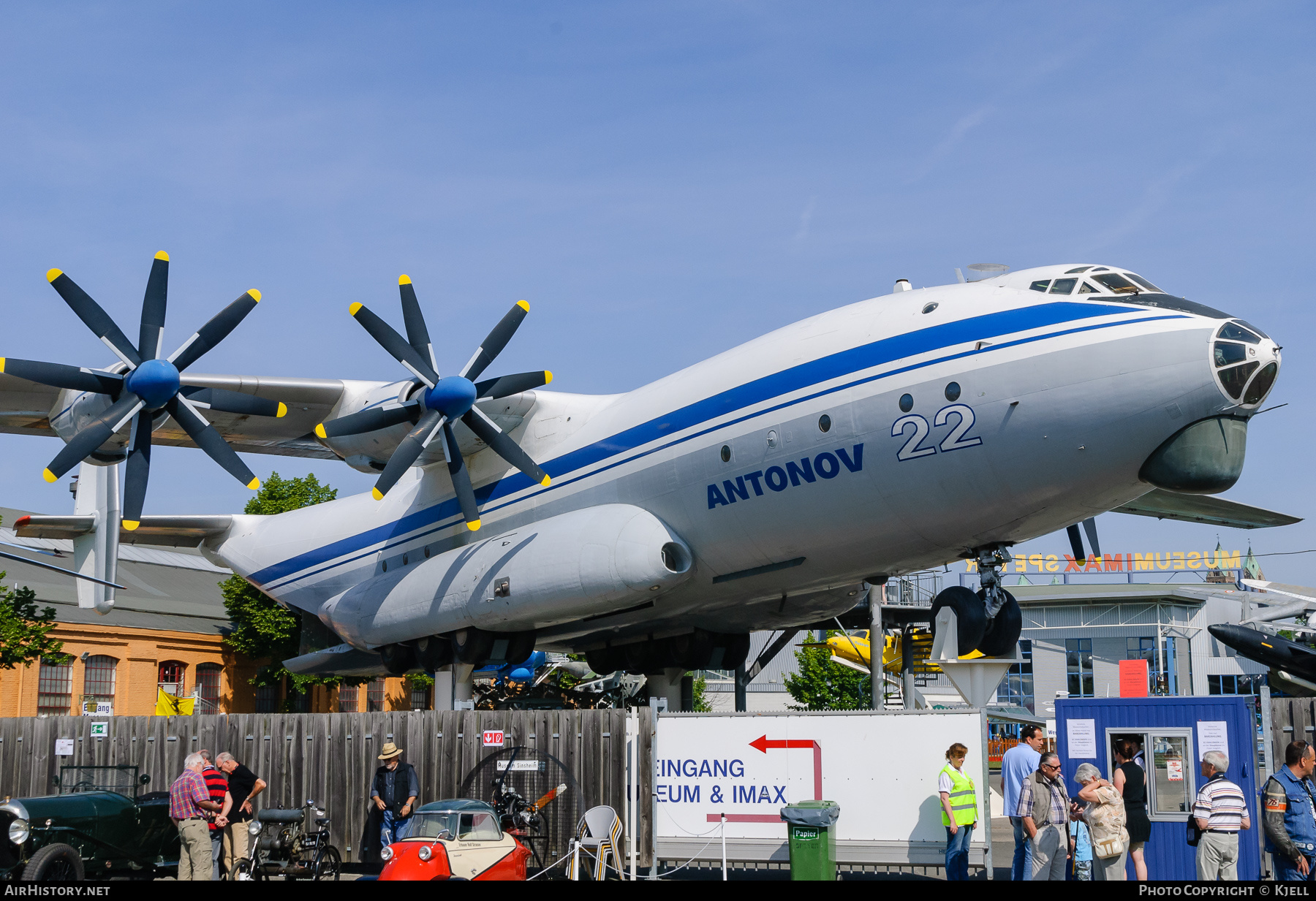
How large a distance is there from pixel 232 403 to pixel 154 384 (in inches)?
45.0

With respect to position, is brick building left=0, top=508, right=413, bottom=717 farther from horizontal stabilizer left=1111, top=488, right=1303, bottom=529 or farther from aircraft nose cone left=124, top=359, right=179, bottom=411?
horizontal stabilizer left=1111, top=488, right=1303, bottom=529

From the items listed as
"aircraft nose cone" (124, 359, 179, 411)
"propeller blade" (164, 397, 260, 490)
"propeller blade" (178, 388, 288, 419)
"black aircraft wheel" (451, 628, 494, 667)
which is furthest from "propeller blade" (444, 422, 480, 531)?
"aircraft nose cone" (124, 359, 179, 411)

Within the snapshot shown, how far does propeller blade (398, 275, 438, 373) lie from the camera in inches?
691

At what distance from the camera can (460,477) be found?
1725 cm

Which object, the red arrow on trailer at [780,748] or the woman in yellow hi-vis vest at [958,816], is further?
the red arrow on trailer at [780,748]

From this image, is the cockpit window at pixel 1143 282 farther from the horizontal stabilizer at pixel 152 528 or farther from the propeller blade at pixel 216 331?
the horizontal stabilizer at pixel 152 528

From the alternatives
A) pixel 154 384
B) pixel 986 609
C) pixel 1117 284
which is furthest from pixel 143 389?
pixel 1117 284

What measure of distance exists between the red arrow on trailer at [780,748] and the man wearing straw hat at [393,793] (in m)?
3.48

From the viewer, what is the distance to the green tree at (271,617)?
165 ft

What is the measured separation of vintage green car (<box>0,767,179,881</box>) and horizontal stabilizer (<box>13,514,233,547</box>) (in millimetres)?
9088

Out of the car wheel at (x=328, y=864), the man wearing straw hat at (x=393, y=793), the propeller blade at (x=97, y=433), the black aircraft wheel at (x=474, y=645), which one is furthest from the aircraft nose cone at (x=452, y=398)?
the car wheel at (x=328, y=864)

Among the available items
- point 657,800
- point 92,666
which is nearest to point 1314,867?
point 657,800

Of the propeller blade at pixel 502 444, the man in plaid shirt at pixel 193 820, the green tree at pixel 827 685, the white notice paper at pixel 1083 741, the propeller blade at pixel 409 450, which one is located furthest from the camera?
the green tree at pixel 827 685
